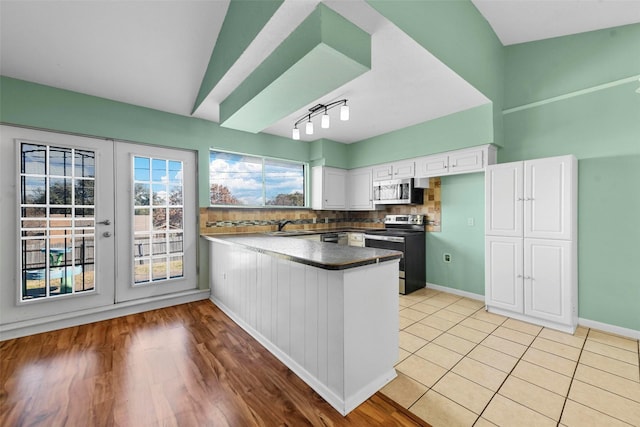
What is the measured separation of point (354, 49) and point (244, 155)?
9.18ft

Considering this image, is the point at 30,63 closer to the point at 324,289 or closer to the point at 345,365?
the point at 324,289

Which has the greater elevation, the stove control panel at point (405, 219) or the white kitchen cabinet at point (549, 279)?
the stove control panel at point (405, 219)

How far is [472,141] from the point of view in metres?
3.35

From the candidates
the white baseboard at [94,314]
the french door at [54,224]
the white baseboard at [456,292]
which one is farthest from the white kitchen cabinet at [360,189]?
the french door at [54,224]

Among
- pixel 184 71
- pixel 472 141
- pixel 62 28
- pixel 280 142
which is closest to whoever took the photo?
pixel 62 28

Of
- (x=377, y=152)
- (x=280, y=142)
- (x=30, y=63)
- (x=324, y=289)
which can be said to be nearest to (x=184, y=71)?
(x=30, y=63)

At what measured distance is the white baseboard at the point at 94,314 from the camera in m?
2.62

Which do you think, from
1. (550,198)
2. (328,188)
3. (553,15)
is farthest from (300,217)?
(553,15)

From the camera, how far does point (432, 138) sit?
376 cm

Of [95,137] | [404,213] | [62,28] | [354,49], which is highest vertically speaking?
[62,28]

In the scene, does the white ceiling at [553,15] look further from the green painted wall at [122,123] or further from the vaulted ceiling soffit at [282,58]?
the green painted wall at [122,123]

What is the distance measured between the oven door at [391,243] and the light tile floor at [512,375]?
0.97m

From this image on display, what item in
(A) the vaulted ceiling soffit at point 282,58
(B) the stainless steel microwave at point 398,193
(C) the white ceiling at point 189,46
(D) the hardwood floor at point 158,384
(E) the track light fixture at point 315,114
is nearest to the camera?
(D) the hardwood floor at point 158,384

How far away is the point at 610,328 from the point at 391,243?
2.45m
